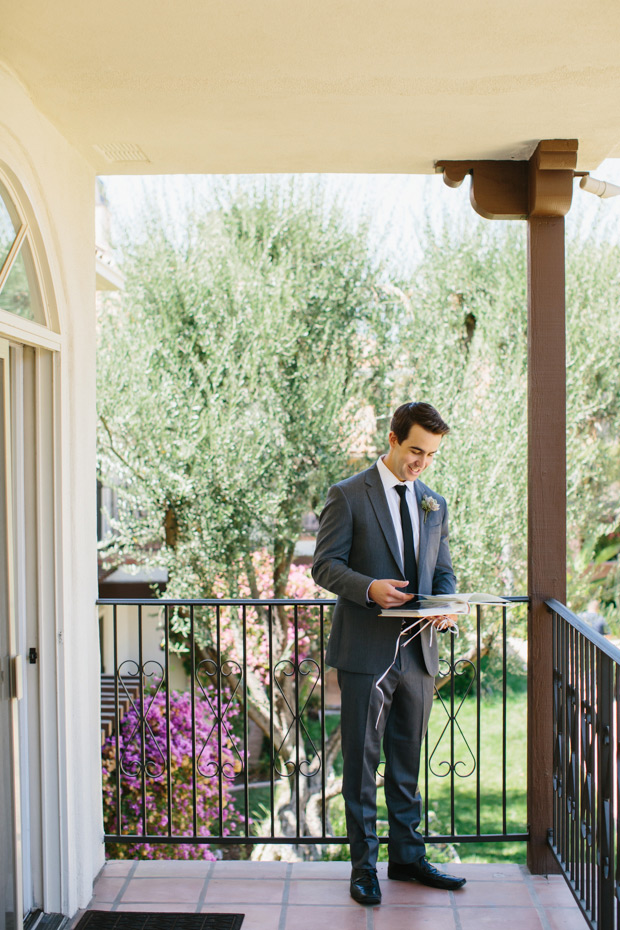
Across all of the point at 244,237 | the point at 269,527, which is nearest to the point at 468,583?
the point at 269,527

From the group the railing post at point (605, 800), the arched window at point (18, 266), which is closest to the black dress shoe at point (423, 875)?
the railing post at point (605, 800)

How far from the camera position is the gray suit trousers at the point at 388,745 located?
2408 mm

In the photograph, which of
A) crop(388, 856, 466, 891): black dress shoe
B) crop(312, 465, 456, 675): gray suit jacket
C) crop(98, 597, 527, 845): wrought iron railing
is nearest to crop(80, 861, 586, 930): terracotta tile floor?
crop(388, 856, 466, 891): black dress shoe

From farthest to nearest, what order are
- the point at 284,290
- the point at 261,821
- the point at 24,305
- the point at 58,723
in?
the point at 261,821 → the point at 284,290 → the point at 58,723 → the point at 24,305

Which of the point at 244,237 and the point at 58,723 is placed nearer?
the point at 58,723

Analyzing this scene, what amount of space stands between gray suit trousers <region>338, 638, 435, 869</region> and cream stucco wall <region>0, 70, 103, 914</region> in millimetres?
878

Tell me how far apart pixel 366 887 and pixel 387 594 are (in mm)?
1001

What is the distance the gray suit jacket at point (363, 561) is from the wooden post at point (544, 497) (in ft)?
1.43

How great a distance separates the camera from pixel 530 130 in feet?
8.20

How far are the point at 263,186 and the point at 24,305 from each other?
488cm

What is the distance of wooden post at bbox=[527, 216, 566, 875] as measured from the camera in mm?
2680

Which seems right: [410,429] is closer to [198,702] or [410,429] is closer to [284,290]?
[284,290]

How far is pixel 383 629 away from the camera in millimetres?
2396

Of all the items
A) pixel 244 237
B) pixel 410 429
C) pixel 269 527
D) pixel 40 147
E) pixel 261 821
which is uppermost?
pixel 244 237
